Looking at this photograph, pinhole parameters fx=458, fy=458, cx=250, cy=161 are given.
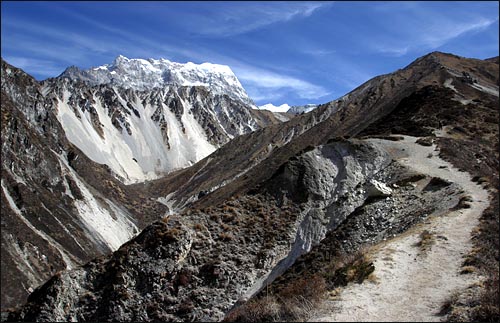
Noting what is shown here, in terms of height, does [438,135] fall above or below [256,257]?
above

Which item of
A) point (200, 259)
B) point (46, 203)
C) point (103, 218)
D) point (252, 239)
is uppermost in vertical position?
point (46, 203)

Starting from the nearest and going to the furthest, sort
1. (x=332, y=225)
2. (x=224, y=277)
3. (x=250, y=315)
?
1. (x=250, y=315)
2. (x=224, y=277)
3. (x=332, y=225)

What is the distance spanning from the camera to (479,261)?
17812mm

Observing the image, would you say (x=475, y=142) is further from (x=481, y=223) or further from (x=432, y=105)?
(x=481, y=223)

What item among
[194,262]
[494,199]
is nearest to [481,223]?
[494,199]

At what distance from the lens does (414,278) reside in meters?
17.0

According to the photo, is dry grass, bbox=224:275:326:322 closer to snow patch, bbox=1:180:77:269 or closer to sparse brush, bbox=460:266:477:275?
sparse brush, bbox=460:266:477:275

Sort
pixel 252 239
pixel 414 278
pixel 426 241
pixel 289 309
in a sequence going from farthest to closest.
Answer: pixel 252 239 → pixel 426 241 → pixel 414 278 → pixel 289 309

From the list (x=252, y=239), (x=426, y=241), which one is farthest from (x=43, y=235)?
(x=426, y=241)

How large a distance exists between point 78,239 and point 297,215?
5816cm

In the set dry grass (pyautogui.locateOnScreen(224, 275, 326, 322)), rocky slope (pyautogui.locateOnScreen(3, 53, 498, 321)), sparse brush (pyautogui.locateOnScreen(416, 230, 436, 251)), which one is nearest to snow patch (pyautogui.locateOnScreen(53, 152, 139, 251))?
rocky slope (pyautogui.locateOnScreen(3, 53, 498, 321))

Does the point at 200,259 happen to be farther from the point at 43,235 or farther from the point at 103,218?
the point at 103,218

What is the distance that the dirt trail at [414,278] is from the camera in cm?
1396

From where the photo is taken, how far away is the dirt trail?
13961mm
